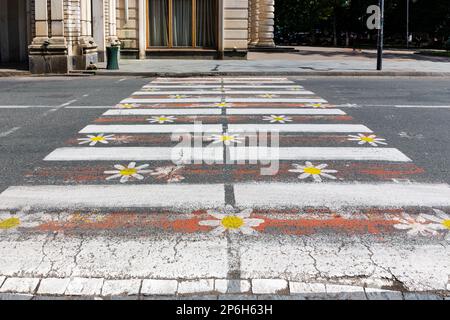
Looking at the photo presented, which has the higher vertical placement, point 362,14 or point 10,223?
point 362,14

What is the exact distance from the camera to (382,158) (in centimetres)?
725

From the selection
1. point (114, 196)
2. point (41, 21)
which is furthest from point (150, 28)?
point (114, 196)

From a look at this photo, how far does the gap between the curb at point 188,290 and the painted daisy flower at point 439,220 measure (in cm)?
129

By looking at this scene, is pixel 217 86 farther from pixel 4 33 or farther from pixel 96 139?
pixel 4 33

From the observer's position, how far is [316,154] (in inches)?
292

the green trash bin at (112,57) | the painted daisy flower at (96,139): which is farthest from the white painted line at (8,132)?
the green trash bin at (112,57)

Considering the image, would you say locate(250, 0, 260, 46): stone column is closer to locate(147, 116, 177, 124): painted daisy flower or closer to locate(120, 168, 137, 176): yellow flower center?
locate(147, 116, 177, 124): painted daisy flower

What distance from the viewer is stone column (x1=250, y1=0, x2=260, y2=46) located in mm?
40281

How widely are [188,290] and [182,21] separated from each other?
2670 centimetres

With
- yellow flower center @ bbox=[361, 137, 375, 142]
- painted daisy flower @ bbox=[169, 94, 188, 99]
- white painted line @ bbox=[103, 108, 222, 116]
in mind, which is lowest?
yellow flower center @ bbox=[361, 137, 375, 142]

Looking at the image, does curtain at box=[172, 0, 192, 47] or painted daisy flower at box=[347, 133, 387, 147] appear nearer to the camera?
painted daisy flower at box=[347, 133, 387, 147]

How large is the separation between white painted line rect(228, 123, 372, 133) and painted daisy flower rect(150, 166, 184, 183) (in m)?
2.59

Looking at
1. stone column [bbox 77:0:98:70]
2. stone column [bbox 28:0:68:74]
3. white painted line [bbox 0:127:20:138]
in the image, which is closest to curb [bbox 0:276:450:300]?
white painted line [bbox 0:127:20:138]

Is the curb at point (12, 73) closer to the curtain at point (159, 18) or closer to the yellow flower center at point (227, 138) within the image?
the curtain at point (159, 18)
